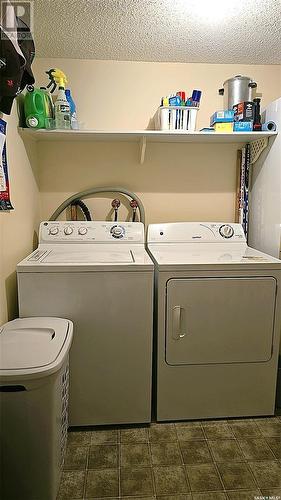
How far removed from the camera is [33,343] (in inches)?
55.4

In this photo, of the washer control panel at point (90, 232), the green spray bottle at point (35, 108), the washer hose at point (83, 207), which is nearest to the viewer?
the green spray bottle at point (35, 108)

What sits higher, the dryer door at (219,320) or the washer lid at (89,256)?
the washer lid at (89,256)

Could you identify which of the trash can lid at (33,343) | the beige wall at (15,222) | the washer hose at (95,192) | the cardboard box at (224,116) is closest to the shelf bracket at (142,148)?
the washer hose at (95,192)

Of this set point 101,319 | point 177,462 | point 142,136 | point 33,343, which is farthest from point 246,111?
point 177,462

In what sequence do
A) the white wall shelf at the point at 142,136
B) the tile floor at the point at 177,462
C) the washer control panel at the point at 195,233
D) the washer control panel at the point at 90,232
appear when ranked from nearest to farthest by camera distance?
the tile floor at the point at 177,462 → the white wall shelf at the point at 142,136 → the washer control panel at the point at 90,232 → the washer control panel at the point at 195,233

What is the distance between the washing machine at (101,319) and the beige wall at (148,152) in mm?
765

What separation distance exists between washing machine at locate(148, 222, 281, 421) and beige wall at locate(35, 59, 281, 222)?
28.4 inches

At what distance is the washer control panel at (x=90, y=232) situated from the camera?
7.16 ft

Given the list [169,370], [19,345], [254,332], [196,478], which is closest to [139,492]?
[196,478]

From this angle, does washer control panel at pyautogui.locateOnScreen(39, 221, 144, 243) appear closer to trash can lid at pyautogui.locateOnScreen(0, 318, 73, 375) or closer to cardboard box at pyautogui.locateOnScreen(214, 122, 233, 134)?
trash can lid at pyautogui.locateOnScreen(0, 318, 73, 375)

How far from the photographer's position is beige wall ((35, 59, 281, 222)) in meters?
2.34

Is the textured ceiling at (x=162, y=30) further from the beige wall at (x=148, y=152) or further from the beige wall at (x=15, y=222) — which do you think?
the beige wall at (x=15, y=222)

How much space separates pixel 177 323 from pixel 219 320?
0.24 m

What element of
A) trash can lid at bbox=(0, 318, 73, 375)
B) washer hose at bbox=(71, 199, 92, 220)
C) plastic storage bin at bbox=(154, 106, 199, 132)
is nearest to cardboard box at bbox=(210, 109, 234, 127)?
plastic storage bin at bbox=(154, 106, 199, 132)
